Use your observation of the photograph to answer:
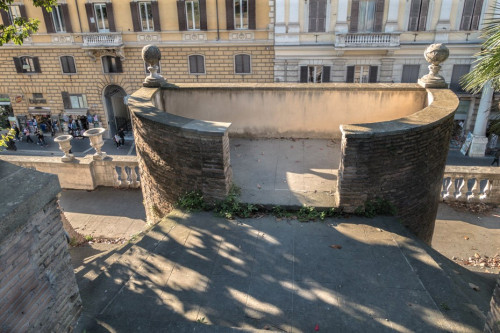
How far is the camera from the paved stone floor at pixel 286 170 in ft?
22.5

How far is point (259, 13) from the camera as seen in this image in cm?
2225

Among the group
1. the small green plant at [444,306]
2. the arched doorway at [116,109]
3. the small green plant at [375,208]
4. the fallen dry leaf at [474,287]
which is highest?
the small green plant at [375,208]

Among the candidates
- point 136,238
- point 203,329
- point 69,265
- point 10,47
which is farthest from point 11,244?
point 10,47

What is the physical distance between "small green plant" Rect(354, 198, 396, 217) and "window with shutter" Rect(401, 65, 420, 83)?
18.0 m

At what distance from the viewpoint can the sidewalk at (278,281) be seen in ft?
14.9

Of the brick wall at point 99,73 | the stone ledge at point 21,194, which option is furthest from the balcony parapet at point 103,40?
the stone ledge at point 21,194

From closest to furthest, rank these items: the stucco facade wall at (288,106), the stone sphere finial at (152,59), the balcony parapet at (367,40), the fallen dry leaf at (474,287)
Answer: the fallen dry leaf at (474,287) → the stone sphere finial at (152,59) → the stucco facade wall at (288,106) → the balcony parapet at (367,40)

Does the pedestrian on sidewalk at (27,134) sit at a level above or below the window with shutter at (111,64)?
below

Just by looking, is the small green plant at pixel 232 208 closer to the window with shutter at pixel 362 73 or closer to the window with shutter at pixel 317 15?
the window with shutter at pixel 317 15

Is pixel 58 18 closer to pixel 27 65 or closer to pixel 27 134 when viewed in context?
pixel 27 65

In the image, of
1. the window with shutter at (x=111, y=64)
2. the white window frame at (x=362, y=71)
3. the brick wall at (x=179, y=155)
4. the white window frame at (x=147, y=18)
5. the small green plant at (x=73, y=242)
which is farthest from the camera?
the window with shutter at (x=111, y=64)

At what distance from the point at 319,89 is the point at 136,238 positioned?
546cm

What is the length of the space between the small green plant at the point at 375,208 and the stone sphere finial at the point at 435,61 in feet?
12.1

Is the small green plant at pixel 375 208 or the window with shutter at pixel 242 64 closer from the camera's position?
the small green plant at pixel 375 208
